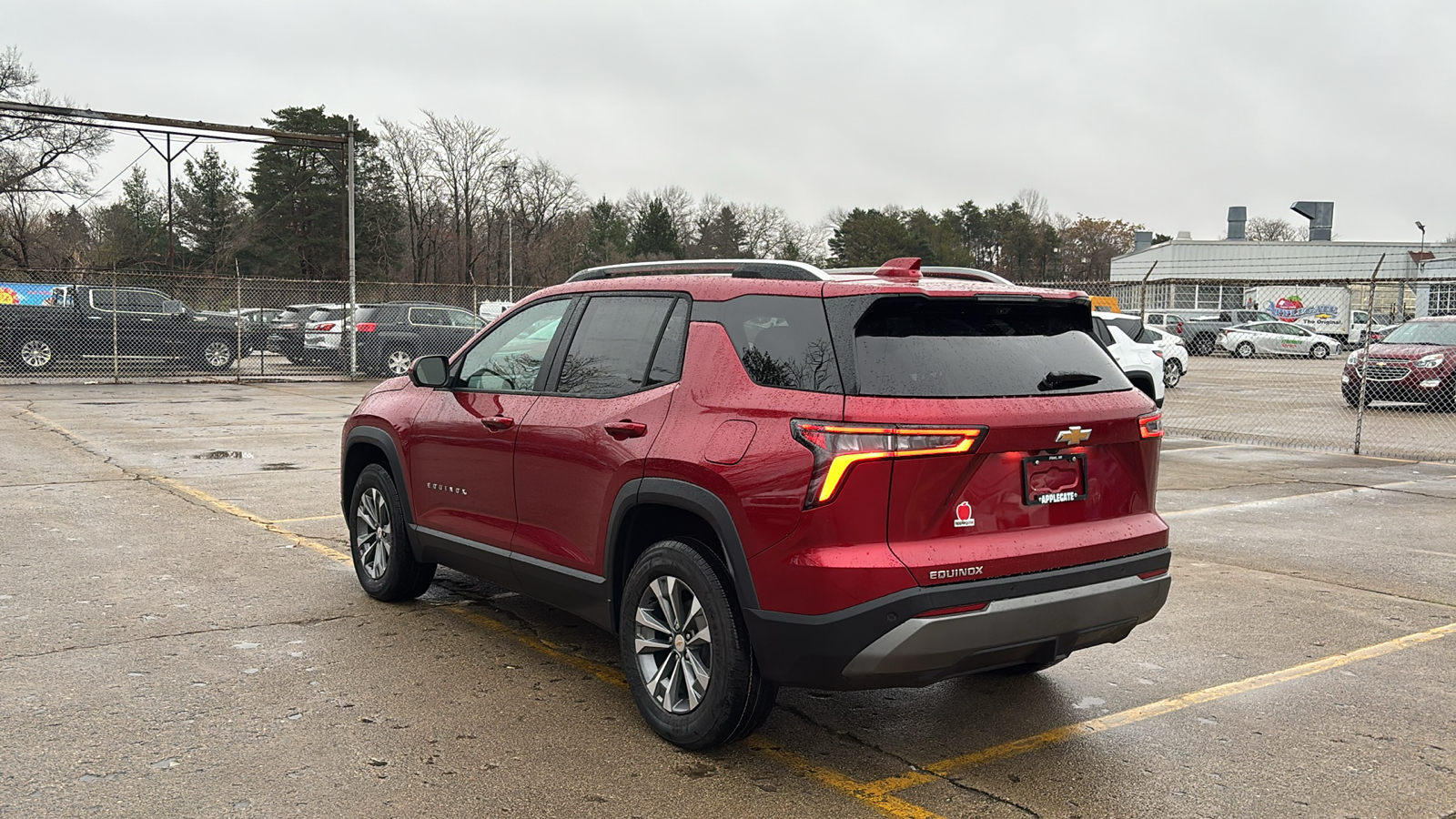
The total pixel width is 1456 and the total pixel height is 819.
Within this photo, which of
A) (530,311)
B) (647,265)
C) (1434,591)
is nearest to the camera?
(647,265)

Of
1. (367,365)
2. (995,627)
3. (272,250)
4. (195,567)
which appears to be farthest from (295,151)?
(995,627)

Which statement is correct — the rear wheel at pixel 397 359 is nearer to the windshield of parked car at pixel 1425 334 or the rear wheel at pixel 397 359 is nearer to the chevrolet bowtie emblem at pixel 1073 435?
the windshield of parked car at pixel 1425 334

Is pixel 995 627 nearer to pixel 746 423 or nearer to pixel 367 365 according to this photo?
pixel 746 423

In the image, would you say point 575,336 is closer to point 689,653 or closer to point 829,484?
point 689,653

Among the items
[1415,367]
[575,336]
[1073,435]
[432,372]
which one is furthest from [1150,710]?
[1415,367]

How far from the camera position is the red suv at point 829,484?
3.52 metres

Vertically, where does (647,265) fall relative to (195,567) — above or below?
above

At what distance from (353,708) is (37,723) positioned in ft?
3.64

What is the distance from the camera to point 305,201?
64.6 meters

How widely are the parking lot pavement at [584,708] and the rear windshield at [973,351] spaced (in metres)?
1.32

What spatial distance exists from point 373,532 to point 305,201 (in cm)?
6380

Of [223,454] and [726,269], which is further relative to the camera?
[223,454]

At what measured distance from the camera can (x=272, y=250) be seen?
213 ft

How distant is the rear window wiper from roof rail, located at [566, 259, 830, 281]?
33.4 inches
